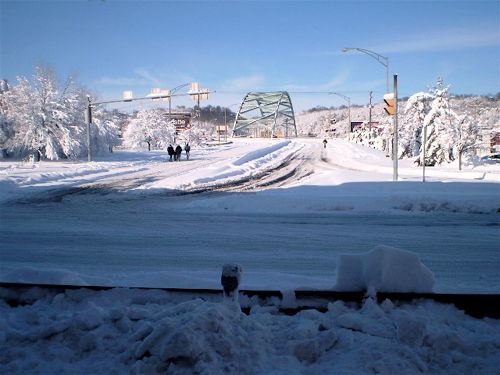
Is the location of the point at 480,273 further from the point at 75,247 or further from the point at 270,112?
the point at 270,112

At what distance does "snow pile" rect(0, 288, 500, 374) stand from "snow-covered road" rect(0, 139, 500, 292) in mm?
1580

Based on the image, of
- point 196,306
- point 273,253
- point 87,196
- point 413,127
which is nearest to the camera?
point 196,306

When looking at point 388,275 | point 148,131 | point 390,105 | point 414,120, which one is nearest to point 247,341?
point 388,275

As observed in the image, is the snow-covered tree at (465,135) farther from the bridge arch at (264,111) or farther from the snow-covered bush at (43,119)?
the bridge arch at (264,111)

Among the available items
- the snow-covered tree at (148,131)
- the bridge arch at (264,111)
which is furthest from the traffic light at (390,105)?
the bridge arch at (264,111)

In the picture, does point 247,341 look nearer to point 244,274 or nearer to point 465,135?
point 244,274

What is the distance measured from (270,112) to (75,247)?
163020 millimetres

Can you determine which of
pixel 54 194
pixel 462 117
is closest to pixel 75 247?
pixel 54 194

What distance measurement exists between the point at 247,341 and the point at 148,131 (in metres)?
71.6

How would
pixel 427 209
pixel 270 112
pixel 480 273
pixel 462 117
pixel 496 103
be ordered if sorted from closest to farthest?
1. pixel 480 273
2. pixel 427 209
3. pixel 462 117
4. pixel 496 103
5. pixel 270 112

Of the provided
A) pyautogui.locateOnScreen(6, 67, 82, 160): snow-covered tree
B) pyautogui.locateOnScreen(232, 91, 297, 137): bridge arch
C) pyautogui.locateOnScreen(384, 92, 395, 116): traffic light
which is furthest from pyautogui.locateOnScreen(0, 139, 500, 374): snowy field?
pyautogui.locateOnScreen(232, 91, 297, 137): bridge arch

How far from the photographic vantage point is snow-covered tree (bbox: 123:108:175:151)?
72000 millimetres

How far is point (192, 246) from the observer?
890cm

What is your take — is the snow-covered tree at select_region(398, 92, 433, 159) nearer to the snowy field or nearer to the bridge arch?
the snowy field
